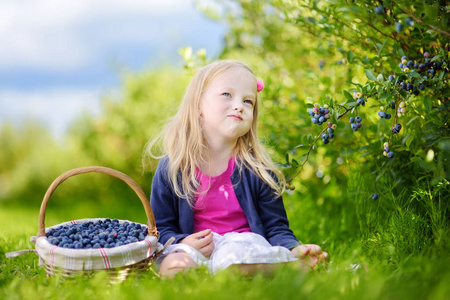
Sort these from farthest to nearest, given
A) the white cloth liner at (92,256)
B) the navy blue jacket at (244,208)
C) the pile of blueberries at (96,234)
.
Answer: the navy blue jacket at (244,208) < the pile of blueberries at (96,234) < the white cloth liner at (92,256)

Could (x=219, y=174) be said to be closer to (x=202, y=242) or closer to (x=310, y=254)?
(x=202, y=242)

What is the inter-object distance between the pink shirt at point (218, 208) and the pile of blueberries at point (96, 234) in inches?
14.9

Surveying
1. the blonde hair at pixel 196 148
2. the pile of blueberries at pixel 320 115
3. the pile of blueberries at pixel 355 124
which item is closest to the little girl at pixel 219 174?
the blonde hair at pixel 196 148

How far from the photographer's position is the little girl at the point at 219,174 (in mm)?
2598

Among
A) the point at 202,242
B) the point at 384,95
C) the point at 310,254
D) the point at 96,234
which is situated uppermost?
the point at 384,95

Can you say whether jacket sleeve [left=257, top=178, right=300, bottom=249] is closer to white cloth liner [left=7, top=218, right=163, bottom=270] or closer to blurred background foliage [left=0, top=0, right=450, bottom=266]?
blurred background foliage [left=0, top=0, right=450, bottom=266]

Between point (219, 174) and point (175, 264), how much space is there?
691 mm

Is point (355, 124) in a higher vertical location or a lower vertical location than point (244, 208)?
higher

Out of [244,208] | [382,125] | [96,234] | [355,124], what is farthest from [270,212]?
[96,234]

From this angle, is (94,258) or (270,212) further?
(270,212)

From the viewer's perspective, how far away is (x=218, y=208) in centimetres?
265

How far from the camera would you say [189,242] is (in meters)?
2.36

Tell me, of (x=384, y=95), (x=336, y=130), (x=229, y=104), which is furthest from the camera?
→ (x=336, y=130)

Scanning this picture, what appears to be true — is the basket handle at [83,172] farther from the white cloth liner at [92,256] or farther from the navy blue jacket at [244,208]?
the navy blue jacket at [244,208]
